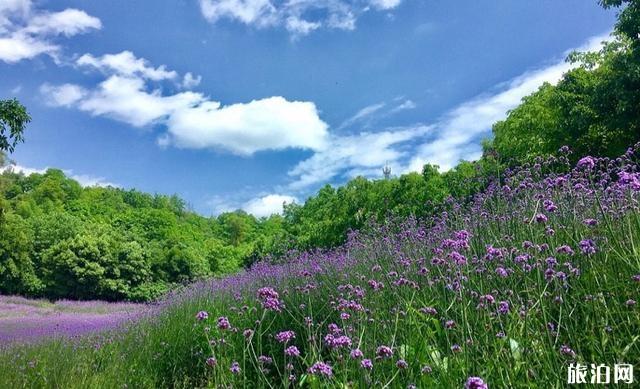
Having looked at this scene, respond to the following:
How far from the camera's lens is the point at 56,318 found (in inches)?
422

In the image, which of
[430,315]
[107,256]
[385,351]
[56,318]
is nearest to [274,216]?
[107,256]

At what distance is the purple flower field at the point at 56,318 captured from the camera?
753cm

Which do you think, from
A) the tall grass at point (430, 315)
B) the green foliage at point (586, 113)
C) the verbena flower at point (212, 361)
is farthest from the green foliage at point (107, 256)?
the verbena flower at point (212, 361)

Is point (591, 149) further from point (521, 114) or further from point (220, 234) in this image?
point (220, 234)

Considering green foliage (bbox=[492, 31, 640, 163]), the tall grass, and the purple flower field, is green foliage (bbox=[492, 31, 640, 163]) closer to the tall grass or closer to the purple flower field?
the tall grass

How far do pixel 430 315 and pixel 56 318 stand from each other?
33.4ft

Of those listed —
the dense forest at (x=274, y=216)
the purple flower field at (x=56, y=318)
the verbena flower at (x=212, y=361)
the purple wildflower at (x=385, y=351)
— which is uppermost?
the dense forest at (x=274, y=216)

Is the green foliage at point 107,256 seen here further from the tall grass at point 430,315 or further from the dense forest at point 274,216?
the tall grass at point 430,315

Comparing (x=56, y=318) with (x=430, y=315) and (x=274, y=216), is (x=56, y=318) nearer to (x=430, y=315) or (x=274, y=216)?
(x=430, y=315)

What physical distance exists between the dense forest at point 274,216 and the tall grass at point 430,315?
3.51 feet

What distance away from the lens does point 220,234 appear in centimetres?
3747

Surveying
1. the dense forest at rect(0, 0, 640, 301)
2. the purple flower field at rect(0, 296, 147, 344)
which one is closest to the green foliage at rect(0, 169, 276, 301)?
the dense forest at rect(0, 0, 640, 301)

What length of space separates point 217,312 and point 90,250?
16.6 m

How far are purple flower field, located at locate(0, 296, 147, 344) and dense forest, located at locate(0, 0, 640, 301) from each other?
7.59 feet
